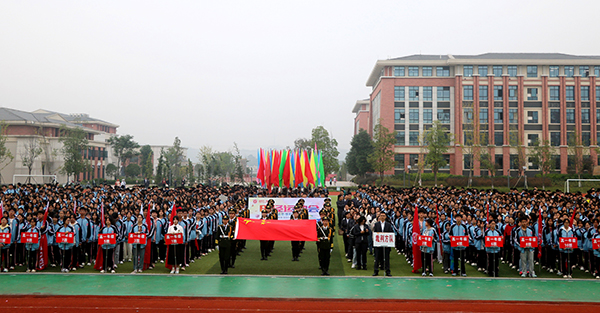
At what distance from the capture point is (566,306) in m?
8.55

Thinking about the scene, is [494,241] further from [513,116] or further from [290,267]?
[513,116]

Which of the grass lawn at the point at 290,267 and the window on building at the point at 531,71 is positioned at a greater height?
the window on building at the point at 531,71

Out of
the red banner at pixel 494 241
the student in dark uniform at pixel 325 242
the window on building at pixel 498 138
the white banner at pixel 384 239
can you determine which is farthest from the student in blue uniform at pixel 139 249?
the window on building at pixel 498 138

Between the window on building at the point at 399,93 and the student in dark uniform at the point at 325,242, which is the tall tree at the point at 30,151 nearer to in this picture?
the window on building at the point at 399,93

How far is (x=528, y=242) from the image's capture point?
35.6 feet

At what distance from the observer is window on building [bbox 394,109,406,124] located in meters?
58.8

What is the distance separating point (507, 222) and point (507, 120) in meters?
48.7

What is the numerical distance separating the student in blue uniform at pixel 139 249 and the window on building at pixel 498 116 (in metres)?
54.5

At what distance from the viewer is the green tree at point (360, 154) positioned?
200 ft

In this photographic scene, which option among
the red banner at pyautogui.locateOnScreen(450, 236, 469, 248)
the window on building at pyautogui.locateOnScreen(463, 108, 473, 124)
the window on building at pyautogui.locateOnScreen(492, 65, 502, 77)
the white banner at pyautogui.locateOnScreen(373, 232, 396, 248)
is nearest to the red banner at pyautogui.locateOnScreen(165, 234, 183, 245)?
the white banner at pyautogui.locateOnScreen(373, 232, 396, 248)

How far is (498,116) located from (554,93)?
296 inches

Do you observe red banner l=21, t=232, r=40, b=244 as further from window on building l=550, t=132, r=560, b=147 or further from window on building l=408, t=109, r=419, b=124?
window on building l=550, t=132, r=560, b=147

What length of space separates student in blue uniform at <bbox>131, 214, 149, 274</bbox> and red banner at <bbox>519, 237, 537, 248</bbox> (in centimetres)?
975

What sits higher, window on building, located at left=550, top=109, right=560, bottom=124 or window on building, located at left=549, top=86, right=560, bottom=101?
window on building, located at left=549, top=86, right=560, bottom=101
